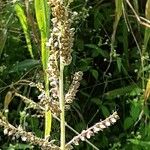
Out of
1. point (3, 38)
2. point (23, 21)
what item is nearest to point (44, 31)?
point (23, 21)

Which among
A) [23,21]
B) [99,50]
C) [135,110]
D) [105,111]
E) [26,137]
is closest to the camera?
Result: [26,137]

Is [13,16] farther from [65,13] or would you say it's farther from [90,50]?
[65,13]

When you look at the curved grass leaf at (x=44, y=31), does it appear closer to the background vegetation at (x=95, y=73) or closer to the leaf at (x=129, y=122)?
the background vegetation at (x=95, y=73)

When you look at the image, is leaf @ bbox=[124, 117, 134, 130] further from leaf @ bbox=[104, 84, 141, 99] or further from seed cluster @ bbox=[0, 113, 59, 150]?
seed cluster @ bbox=[0, 113, 59, 150]

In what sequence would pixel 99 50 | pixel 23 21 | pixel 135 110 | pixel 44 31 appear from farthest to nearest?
pixel 99 50, pixel 135 110, pixel 23 21, pixel 44 31

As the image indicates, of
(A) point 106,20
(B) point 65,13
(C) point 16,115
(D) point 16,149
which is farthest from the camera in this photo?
(A) point 106,20

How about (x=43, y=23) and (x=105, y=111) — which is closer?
(x=43, y=23)

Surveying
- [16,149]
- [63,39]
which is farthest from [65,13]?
[16,149]

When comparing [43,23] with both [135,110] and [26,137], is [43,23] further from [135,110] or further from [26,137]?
[135,110]
